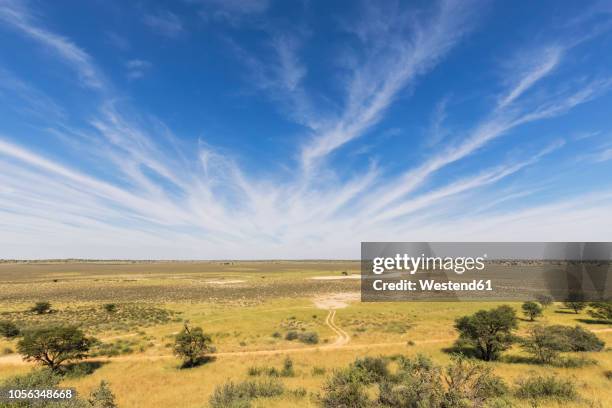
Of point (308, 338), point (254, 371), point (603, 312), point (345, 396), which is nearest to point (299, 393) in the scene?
point (345, 396)

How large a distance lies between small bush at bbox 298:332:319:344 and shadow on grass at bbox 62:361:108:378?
703 inches

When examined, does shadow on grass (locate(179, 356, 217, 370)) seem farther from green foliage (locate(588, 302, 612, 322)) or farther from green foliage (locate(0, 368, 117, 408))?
green foliage (locate(588, 302, 612, 322))

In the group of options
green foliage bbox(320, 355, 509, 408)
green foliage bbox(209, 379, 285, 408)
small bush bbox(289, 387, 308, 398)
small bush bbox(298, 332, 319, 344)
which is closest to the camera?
green foliage bbox(320, 355, 509, 408)

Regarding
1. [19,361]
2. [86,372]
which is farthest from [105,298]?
[86,372]

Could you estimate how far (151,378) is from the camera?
2073 cm

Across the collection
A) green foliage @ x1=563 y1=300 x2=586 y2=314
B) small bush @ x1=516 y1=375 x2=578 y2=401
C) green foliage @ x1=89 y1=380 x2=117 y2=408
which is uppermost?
small bush @ x1=516 y1=375 x2=578 y2=401

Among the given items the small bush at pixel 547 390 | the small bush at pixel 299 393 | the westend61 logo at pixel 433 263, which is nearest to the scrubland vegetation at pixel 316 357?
the small bush at pixel 547 390

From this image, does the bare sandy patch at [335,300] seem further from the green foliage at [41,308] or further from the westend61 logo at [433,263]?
the green foliage at [41,308]

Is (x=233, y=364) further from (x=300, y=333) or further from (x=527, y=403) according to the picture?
(x=527, y=403)

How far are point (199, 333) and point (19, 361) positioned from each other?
15.2m

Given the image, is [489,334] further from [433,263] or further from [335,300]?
[433,263]

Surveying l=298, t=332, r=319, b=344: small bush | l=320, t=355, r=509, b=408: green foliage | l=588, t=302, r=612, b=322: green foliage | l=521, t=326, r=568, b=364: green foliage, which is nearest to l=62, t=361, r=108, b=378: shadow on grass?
l=298, t=332, r=319, b=344: small bush

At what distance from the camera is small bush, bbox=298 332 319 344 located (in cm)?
3119

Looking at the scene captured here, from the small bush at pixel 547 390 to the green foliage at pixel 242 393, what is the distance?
11.4m
